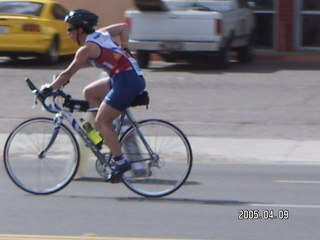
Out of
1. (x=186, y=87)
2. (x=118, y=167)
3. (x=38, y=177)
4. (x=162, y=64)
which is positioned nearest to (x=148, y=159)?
(x=118, y=167)

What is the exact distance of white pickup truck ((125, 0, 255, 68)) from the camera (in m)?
18.3

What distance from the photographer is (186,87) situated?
1675 centimetres

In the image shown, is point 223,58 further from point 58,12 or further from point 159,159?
point 159,159

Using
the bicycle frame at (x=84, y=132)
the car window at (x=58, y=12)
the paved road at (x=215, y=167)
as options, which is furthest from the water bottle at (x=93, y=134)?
the car window at (x=58, y=12)

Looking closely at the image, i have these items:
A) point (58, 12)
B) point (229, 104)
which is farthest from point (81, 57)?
point (58, 12)

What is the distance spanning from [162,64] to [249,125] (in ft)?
26.0

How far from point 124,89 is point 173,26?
1079 centimetres

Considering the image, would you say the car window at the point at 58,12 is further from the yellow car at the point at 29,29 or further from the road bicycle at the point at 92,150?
the road bicycle at the point at 92,150

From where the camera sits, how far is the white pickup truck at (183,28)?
18.3m

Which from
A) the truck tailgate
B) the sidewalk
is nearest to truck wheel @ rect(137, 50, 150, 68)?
the truck tailgate

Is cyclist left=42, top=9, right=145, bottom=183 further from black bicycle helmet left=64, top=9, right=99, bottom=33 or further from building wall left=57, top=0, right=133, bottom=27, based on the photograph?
building wall left=57, top=0, right=133, bottom=27

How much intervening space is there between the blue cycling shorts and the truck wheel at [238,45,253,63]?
43.1 ft

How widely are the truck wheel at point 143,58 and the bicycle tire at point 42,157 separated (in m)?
11.1
